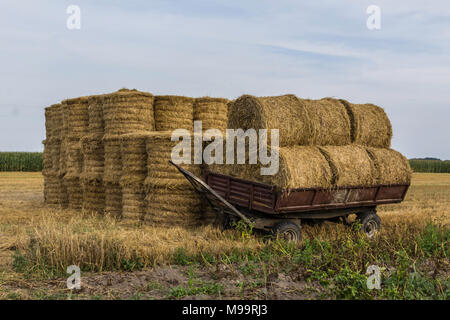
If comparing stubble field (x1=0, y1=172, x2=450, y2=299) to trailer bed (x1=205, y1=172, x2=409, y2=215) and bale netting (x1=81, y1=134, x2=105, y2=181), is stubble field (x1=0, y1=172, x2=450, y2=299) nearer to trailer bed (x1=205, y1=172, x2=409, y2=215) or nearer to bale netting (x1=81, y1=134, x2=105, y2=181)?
trailer bed (x1=205, y1=172, x2=409, y2=215)

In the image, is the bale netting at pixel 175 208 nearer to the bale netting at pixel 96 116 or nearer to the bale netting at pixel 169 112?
the bale netting at pixel 169 112

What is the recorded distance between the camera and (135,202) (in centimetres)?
1334

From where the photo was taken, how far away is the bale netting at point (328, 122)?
11117mm

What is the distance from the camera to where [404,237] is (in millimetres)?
9078

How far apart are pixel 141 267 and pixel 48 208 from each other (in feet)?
32.1

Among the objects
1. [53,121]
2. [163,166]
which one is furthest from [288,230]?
[53,121]

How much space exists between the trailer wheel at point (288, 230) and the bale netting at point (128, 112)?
18.0 ft

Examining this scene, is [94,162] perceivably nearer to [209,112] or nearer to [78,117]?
[78,117]

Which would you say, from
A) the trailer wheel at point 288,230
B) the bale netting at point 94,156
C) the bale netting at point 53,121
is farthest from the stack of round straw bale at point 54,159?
the trailer wheel at point 288,230

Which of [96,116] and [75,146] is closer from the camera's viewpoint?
[96,116]

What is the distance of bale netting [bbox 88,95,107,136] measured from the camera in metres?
15.0

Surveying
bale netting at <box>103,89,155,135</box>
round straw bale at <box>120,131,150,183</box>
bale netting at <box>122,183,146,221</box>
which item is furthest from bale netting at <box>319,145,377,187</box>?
bale netting at <box>103,89,155,135</box>

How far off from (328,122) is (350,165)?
1058 mm
